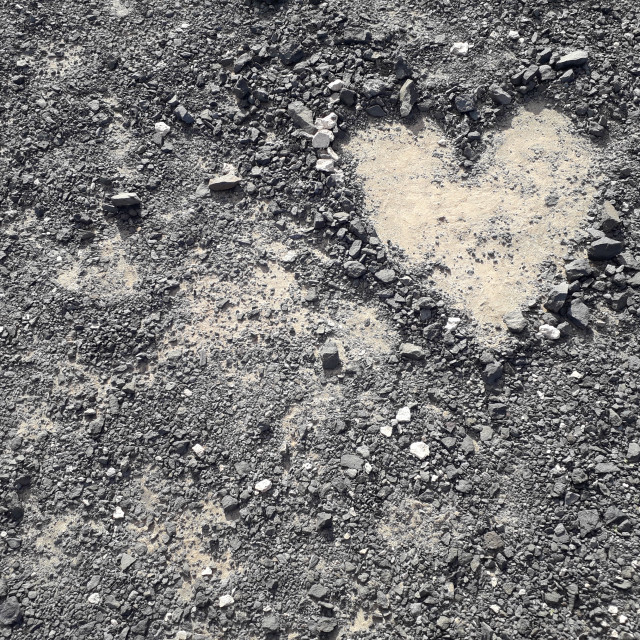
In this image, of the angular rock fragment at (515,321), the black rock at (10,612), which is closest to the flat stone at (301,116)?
the angular rock fragment at (515,321)

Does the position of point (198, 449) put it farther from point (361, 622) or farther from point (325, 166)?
point (325, 166)

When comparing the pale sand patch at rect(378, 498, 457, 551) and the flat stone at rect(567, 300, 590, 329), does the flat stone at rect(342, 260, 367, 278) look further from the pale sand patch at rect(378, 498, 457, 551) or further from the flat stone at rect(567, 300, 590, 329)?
the pale sand patch at rect(378, 498, 457, 551)

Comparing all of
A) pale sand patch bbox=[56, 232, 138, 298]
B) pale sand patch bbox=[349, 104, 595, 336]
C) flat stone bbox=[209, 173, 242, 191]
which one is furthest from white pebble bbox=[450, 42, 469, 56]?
pale sand patch bbox=[56, 232, 138, 298]

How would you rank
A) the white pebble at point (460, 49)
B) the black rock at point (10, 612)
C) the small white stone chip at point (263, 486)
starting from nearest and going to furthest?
the black rock at point (10, 612) → the small white stone chip at point (263, 486) → the white pebble at point (460, 49)

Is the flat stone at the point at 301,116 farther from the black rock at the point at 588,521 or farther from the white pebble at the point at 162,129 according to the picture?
the black rock at the point at 588,521

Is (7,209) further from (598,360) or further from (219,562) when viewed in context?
(598,360)
